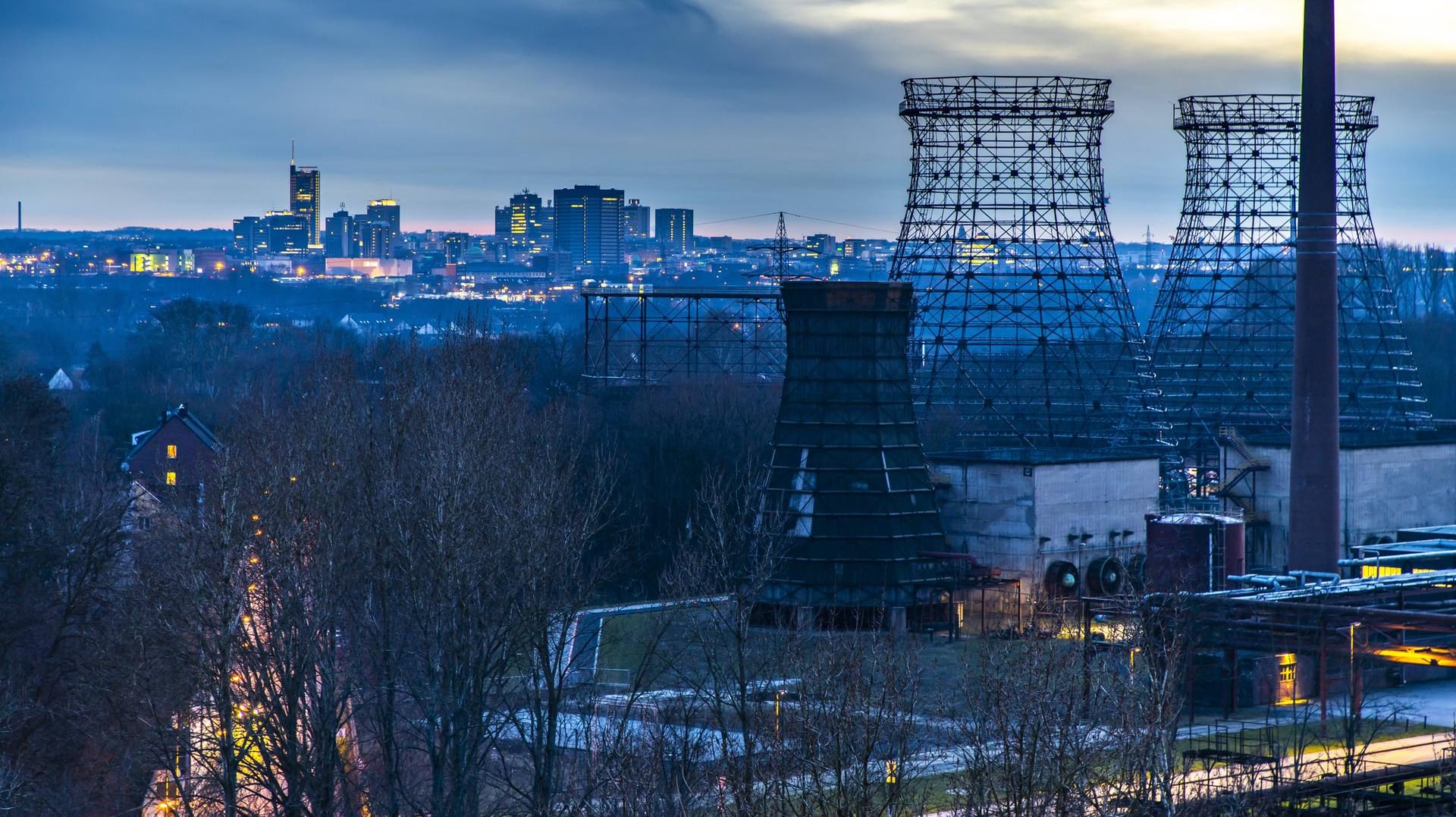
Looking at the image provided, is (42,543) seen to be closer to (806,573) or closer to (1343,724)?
(806,573)

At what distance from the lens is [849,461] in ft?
157

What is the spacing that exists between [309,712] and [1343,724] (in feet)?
65.7

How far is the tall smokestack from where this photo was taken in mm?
47031

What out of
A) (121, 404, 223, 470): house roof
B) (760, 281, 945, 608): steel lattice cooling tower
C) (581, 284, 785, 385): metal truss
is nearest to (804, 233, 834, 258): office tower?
(581, 284, 785, 385): metal truss

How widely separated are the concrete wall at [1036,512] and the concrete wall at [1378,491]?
20.3 ft

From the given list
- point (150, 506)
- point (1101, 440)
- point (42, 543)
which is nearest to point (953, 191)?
point (1101, 440)

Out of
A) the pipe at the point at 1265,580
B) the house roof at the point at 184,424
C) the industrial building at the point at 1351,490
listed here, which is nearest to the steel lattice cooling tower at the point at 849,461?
the pipe at the point at 1265,580

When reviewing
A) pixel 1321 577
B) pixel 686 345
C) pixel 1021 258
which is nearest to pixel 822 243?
pixel 686 345

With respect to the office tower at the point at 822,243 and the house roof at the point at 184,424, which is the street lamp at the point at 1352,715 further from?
the office tower at the point at 822,243

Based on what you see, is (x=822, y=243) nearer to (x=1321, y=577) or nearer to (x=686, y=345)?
(x=686, y=345)

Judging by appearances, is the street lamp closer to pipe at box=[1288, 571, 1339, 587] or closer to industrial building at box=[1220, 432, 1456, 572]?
pipe at box=[1288, 571, 1339, 587]

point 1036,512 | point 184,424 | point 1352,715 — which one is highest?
point 184,424

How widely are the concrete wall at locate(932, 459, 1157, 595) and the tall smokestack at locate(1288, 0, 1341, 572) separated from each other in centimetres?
454

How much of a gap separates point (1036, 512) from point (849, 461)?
595cm
